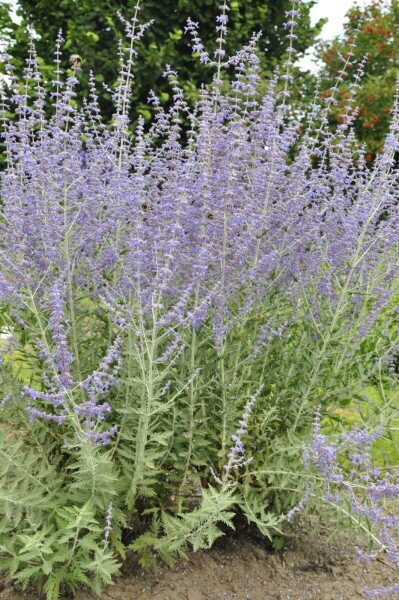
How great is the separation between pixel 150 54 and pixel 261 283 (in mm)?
7188

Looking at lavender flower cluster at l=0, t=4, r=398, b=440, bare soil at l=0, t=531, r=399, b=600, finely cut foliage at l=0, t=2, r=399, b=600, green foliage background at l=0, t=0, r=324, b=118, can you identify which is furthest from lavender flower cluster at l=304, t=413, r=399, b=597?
green foliage background at l=0, t=0, r=324, b=118

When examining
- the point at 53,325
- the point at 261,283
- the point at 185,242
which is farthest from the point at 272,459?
the point at 53,325

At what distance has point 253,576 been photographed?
3.87m

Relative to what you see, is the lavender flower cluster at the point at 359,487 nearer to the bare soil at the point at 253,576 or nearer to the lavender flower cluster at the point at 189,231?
the bare soil at the point at 253,576

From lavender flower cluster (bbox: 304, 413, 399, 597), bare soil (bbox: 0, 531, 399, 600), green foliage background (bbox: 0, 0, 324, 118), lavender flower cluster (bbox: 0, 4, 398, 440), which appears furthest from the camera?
green foliage background (bbox: 0, 0, 324, 118)

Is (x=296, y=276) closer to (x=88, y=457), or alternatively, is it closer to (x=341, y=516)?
(x=341, y=516)

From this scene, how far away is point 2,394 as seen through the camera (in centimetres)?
375

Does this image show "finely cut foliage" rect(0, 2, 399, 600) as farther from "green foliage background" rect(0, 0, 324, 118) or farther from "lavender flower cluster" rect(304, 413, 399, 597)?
"green foliage background" rect(0, 0, 324, 118)

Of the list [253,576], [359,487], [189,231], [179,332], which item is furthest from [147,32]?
[359,487]

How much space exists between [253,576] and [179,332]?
1.50 m

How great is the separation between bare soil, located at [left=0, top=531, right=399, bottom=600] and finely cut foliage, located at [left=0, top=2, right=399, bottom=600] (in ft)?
Answer: 0.49

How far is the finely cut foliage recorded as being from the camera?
3264 mm

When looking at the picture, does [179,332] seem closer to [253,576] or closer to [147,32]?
[253,576]

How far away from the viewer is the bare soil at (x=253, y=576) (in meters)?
3.63
